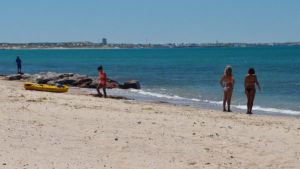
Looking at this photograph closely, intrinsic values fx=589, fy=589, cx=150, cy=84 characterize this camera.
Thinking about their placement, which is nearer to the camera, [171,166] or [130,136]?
[171,166]

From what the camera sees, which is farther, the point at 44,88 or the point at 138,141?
the point at 44,88

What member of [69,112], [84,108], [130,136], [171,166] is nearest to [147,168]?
[171,166]

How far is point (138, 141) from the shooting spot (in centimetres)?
1091

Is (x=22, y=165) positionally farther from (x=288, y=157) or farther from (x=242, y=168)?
(x=288, y=157)

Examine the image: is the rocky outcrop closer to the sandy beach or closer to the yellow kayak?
the yellow kayak

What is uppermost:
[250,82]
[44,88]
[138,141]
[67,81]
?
[250,82]

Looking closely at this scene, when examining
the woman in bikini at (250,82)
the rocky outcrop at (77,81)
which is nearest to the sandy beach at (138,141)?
the woman in bikini at (250,82)

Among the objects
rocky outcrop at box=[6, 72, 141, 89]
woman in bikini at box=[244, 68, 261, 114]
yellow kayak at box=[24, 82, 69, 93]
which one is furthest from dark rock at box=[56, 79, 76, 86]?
woman in bikini at box=[244, 68, 261, 114]

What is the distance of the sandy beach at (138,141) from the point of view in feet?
30.8

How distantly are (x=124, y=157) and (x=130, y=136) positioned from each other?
1.71 meters

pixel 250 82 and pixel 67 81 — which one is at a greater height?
pixel 250 82

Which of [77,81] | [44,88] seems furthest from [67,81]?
[44,88]

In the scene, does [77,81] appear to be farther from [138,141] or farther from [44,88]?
[138,141]

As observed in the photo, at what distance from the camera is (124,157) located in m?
9.68
